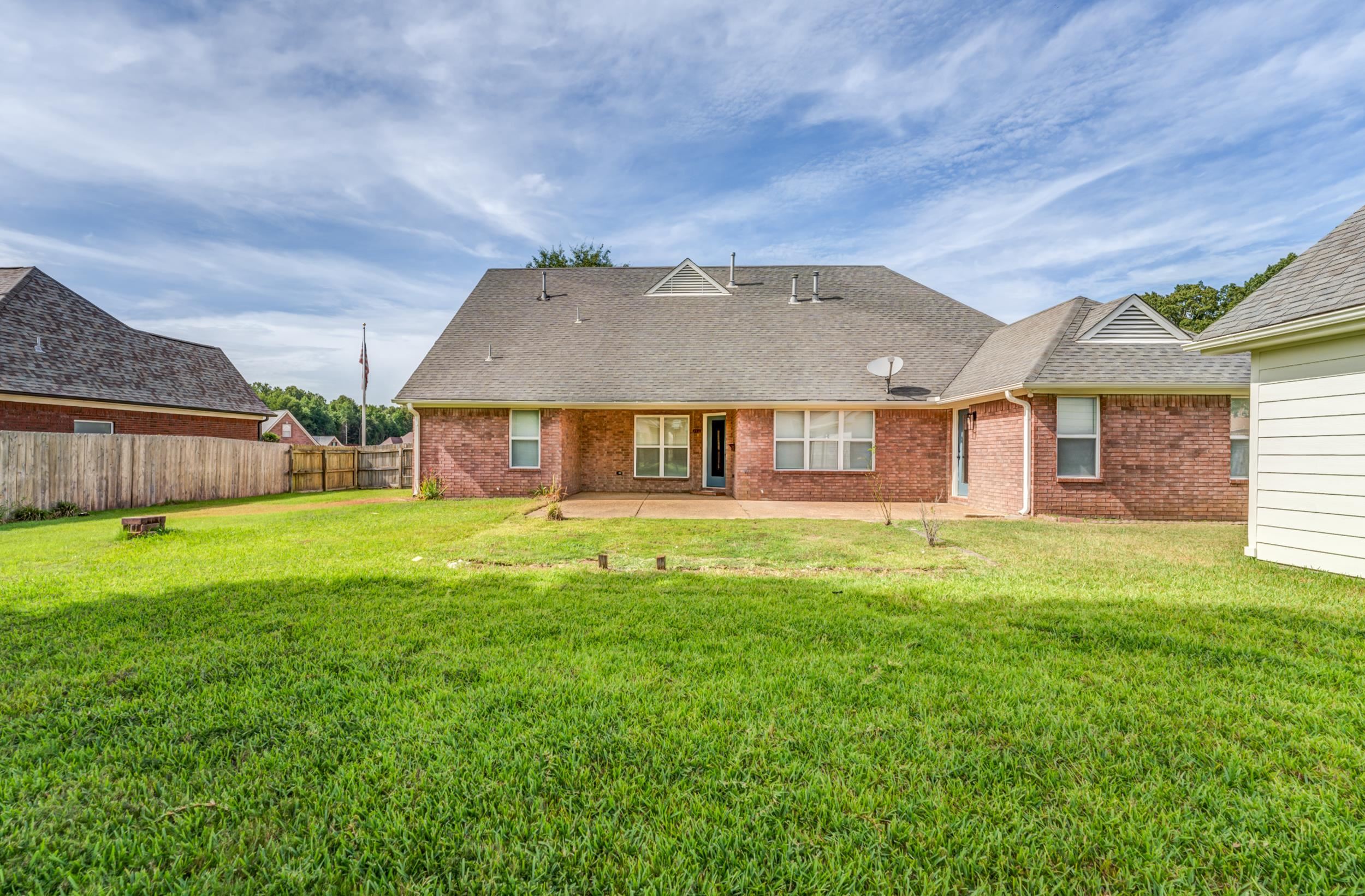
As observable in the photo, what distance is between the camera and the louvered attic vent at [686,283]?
18.3 meters

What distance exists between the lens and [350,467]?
64.9 ft

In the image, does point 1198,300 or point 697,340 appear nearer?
point 697,340

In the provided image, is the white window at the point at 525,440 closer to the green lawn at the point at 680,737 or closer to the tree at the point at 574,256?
the green lawn at the point at 680,737

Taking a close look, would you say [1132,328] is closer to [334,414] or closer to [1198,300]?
[1198,300]

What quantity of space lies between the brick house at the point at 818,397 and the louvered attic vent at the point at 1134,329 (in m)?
0.03

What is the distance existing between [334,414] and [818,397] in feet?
251

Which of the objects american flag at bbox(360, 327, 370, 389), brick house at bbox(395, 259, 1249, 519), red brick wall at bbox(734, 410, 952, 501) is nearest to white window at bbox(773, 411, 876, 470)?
brick house at bbox(395, 259, 1249, 519)

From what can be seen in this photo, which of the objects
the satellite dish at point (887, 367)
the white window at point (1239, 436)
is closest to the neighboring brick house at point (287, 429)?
the satellite dish at point (887, 367)

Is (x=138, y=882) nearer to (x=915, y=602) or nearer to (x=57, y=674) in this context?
(x=57, y=674)

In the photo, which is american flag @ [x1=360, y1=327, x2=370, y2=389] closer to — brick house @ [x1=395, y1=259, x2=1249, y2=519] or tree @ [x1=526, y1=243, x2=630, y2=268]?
tree @ [x1=526, y1=243, x2=630, y2=268]

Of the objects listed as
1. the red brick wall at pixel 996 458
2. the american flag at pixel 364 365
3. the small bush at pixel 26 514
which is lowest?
the small bush at pixel 26 514

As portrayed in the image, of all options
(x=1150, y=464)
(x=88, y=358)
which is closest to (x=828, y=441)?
(x=1150, y=464)

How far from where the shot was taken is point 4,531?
31.4 feet

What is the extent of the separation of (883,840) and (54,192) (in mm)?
23344
